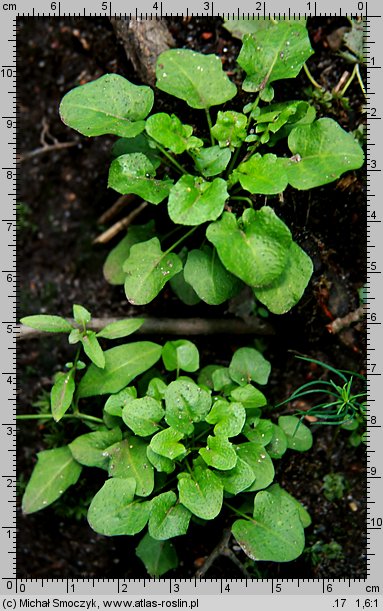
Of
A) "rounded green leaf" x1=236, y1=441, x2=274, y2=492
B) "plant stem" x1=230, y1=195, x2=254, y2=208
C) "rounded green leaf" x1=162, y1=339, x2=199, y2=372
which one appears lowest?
"rounded green leaf" x1=236, y1=441, x2=274, y2=492

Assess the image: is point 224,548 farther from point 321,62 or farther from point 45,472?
point 321,62

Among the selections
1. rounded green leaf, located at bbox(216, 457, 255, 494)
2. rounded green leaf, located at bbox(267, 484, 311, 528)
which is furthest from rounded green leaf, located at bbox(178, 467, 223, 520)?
rounded green leaf, located at bbox(267, 484, 311, 528)

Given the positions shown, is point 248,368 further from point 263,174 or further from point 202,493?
point 263,174

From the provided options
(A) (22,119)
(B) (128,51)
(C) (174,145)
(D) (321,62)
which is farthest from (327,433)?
(A) (22,119)

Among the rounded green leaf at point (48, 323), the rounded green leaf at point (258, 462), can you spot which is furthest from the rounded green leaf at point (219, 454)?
the rounded green leaf at point (48, 323)

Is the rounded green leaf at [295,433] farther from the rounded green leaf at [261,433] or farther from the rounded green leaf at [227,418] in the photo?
the rounded green leaf at [227,418]

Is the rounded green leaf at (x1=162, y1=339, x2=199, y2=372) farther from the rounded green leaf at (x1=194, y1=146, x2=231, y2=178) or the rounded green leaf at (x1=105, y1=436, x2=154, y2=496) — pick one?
the rounded green leaf at (x1=194, y1=146, x2=231, y2=178)
